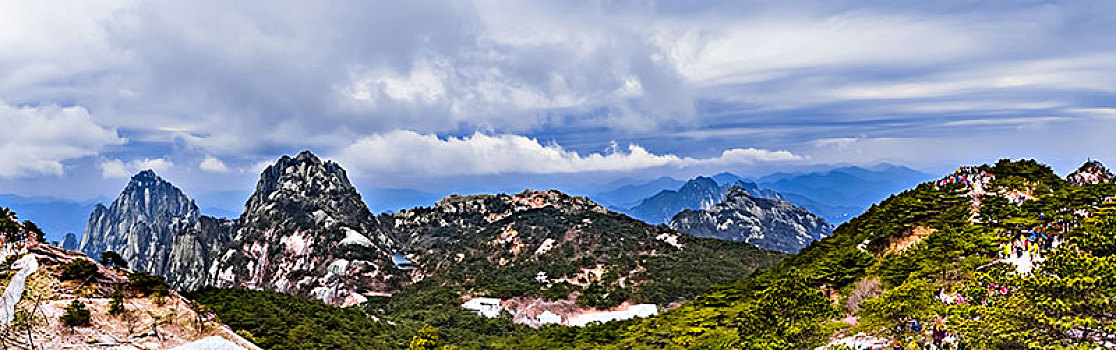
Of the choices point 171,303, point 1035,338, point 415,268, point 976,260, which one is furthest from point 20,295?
point 415,268

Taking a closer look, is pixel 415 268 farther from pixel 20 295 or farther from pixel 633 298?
pixel 20 295

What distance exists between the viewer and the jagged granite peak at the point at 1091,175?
56781 millimetres

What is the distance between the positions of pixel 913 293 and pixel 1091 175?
50.3 meters

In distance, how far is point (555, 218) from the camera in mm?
121625

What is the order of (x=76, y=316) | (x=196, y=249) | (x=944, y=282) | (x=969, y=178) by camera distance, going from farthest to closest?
1. (x=196, y=249)
2. (x=969, y=178)
3. (x=944, y=282)
4. (x=76, y=316)

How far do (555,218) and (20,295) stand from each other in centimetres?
9892

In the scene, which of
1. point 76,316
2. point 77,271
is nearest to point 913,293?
point 76,316

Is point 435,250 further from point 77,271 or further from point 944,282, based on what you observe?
point 944,282

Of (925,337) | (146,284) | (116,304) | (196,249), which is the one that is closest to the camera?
(925,337)

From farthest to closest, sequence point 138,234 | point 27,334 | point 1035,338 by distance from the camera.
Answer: point 138,234, point 27,334, point 1035,338

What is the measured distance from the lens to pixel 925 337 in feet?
79.9

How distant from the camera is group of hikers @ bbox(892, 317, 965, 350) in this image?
23.2 meters

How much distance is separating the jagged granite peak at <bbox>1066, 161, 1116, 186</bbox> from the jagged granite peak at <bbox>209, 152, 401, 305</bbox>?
87.6m

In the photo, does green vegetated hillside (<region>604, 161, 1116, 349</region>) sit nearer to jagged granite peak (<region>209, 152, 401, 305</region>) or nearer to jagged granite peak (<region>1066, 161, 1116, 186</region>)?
jagged granite peak (<region>1066, 161, 1116, 186</region>)
